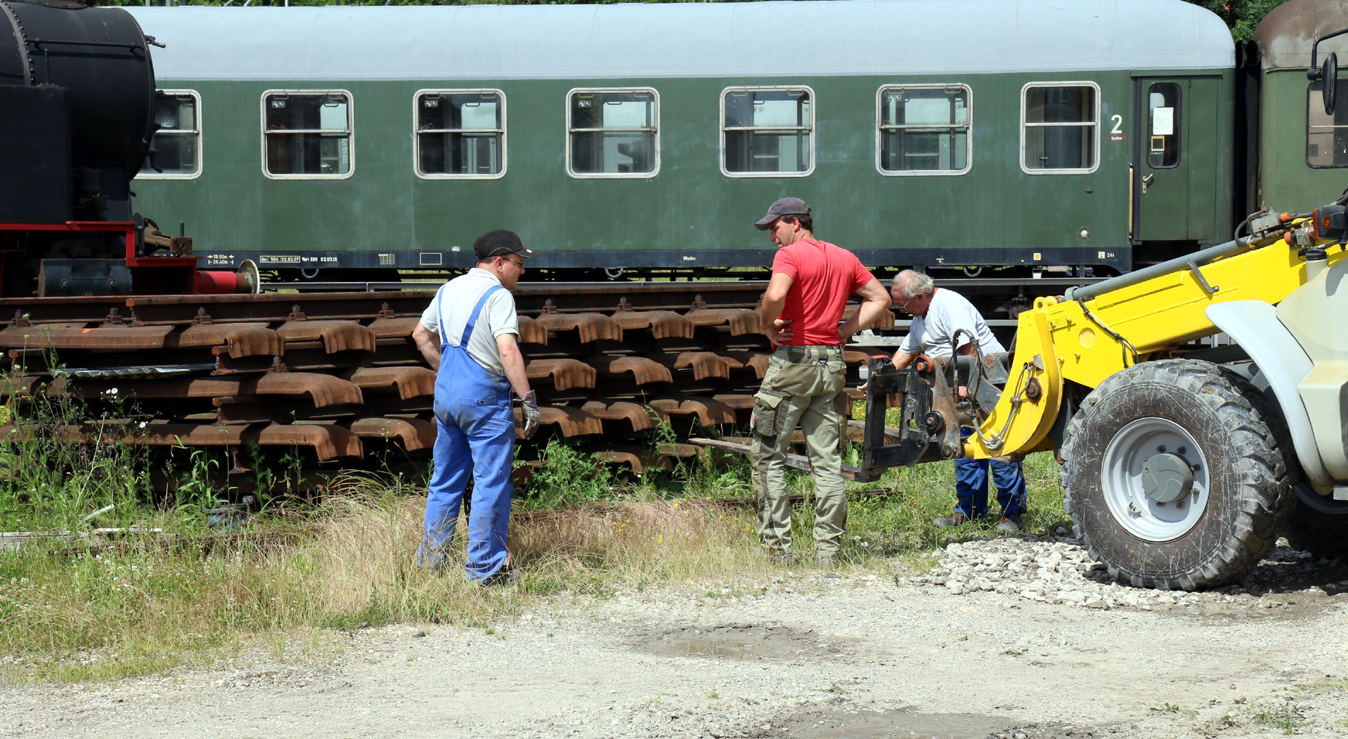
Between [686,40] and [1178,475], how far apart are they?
8.68m

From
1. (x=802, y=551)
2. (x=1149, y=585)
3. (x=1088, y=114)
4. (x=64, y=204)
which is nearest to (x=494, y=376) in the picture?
(x=802, y=551)

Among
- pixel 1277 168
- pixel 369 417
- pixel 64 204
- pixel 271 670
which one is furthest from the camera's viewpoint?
pixel 1277 168

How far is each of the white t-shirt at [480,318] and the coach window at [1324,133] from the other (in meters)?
9.93

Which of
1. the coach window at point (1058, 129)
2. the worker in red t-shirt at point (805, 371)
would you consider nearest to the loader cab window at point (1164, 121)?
the coach window at point (1058, 129)

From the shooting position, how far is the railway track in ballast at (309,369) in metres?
7.20

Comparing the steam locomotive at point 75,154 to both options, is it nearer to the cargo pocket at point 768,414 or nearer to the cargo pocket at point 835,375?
the cargo pocket at point 768,414

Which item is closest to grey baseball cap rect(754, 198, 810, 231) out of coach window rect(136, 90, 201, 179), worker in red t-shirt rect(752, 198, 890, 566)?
worker in red t-shirt rect(752, 198, 890, 566)

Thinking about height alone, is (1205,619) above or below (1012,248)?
below

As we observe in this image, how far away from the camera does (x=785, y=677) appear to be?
15.8 ft

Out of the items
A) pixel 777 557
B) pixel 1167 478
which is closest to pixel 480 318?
pixel 777 557

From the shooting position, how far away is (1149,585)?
6.09 m

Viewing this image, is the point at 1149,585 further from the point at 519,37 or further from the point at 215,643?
the point at 519,37

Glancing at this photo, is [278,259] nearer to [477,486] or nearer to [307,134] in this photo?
[307,134]

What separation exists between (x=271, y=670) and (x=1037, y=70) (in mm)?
10665
